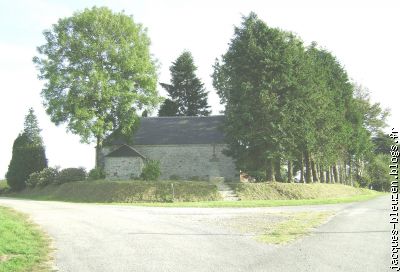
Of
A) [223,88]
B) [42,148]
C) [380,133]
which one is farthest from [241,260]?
[380,133]

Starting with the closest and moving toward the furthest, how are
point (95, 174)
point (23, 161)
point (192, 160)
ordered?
point (95, 174) → point (192, 160) → point (23, 161)

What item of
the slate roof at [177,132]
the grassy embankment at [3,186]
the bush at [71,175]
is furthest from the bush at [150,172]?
the grassy embankment at [3,186]

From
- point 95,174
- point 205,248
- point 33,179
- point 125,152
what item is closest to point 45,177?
point 33,179

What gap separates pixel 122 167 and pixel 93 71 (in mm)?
10068

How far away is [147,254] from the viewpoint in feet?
31.9

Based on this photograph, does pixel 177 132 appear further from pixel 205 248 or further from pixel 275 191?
pixel 205 248

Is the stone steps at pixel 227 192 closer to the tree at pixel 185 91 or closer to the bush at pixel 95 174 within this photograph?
the bush at pixel 95 174

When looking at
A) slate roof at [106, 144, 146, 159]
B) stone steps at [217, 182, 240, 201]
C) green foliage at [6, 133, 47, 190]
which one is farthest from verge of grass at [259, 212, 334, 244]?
green foliage at [6, 133, 47, 190]

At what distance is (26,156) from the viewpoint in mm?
43812

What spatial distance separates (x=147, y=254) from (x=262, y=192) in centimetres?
2204

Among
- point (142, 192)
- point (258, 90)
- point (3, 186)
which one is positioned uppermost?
point (258, 90)

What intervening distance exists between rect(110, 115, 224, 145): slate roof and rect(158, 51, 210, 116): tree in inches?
585

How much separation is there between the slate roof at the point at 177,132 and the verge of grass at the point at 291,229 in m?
25.4

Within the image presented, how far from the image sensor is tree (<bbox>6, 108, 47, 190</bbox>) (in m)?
43.5
